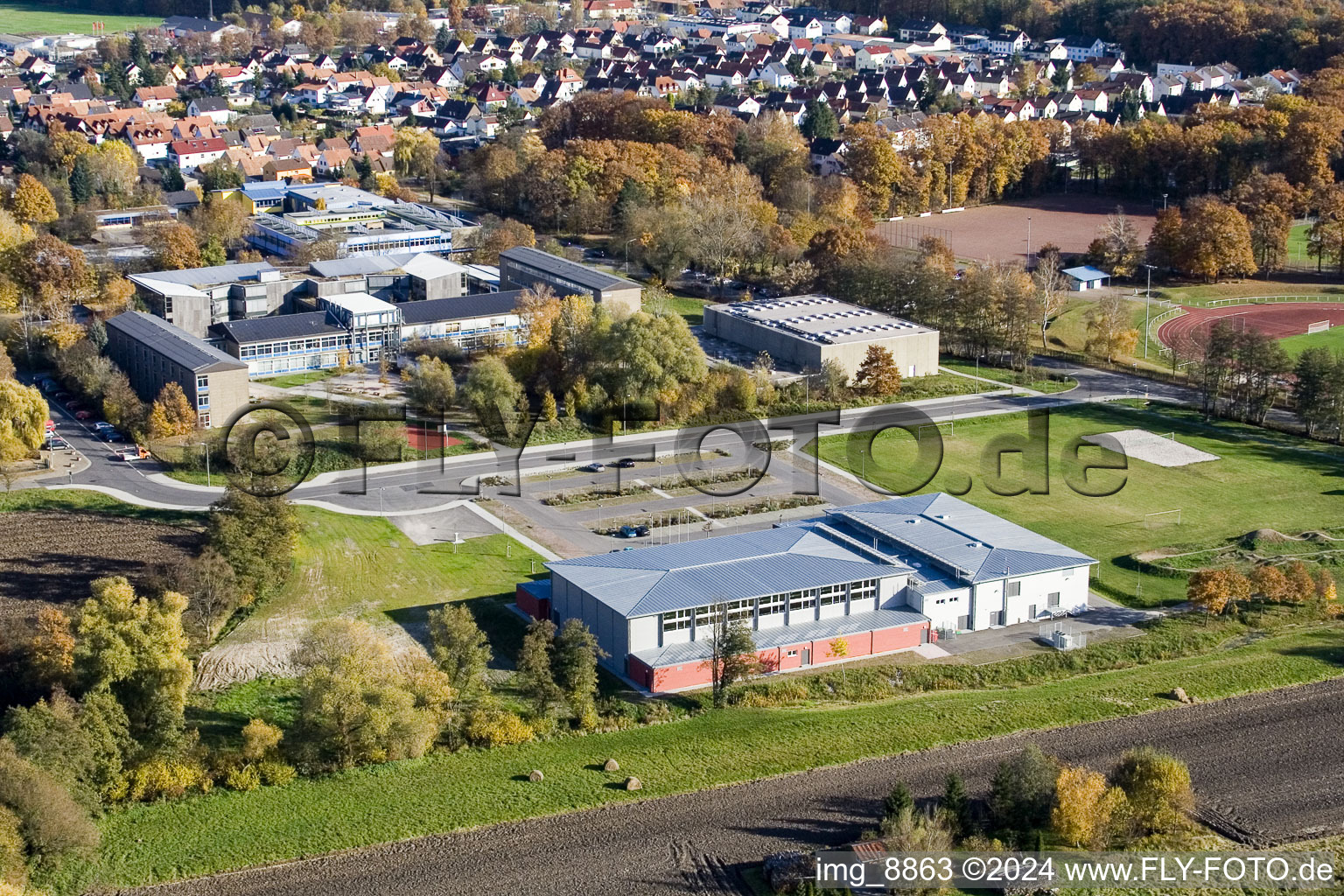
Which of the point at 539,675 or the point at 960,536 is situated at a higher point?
the point at 960,536

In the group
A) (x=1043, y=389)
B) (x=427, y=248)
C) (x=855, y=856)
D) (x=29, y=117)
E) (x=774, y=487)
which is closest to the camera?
(x=855, y=856)

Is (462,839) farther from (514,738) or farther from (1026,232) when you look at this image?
(1026,232)

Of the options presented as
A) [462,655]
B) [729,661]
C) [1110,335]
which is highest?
[1110,335]

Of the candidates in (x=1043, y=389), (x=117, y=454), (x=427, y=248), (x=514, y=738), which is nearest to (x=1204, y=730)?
(x=514, y=738)

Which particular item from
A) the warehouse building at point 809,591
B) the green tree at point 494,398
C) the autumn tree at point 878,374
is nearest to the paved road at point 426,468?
the autumn tree at point 878,374

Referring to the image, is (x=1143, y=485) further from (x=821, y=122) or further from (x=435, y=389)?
(x=821, y=122)

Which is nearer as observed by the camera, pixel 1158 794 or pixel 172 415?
pixel 1158 794

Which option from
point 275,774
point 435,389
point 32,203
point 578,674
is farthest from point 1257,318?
point 32,203
